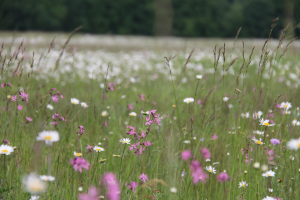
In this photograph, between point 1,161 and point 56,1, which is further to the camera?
point 56,1

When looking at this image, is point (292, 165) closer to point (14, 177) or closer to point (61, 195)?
point (61, 195)

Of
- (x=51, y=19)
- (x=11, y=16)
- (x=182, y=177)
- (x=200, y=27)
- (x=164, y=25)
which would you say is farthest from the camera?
(x=200, y=27)

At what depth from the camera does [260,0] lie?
36.2 metres

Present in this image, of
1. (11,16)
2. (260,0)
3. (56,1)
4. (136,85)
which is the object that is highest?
(260,0)

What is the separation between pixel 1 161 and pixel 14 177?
19cm

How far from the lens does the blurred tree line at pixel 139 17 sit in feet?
104

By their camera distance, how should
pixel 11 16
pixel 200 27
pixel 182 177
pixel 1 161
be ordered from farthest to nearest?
pixel 200 27
pixel 11 16
pixel 1 161
pixel 182 177

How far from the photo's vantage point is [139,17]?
34.6 m

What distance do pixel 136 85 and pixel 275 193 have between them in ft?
10.2

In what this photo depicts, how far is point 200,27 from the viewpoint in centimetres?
3509

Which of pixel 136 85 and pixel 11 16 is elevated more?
pixel 11 16

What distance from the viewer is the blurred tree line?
1251 inches

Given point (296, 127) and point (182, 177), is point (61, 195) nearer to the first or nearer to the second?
point (182, 177)

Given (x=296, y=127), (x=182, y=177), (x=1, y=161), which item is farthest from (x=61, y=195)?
(x=296, y=127)
